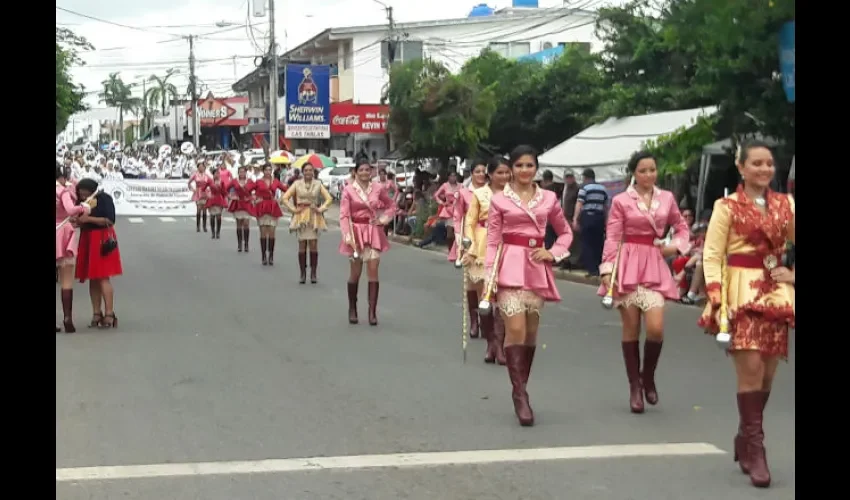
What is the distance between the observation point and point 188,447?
739 centimetres

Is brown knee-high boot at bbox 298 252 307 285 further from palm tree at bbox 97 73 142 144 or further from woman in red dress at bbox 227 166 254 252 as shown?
palm tree at bbox 97 73 142 144

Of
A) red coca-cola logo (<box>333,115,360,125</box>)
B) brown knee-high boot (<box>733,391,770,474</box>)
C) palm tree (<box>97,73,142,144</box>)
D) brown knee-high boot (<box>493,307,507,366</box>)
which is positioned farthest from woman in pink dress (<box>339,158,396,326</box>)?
palm tree (<box>97,73,142,144</box>)

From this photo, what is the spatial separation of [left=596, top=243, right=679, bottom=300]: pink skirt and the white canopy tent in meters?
11.4

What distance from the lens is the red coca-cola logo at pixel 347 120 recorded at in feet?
153

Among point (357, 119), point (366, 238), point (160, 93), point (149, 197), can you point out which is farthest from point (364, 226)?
point (160, 93)

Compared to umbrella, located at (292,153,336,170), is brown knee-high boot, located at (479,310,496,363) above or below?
below

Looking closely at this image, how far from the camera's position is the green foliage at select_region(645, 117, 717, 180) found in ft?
58.0

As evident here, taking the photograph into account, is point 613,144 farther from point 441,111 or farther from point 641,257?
point 641,257

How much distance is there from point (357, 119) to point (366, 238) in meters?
34.1

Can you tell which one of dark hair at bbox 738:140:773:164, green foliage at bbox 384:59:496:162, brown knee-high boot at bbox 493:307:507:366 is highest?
green foliage at bbox 384:59:496:162

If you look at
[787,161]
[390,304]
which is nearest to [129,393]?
[390,304]

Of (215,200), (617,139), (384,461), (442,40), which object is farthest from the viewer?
(442,40)

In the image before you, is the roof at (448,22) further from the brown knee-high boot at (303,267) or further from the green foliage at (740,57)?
the brown knee-high boot at (303,267)

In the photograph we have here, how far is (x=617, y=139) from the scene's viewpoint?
2220 cm
